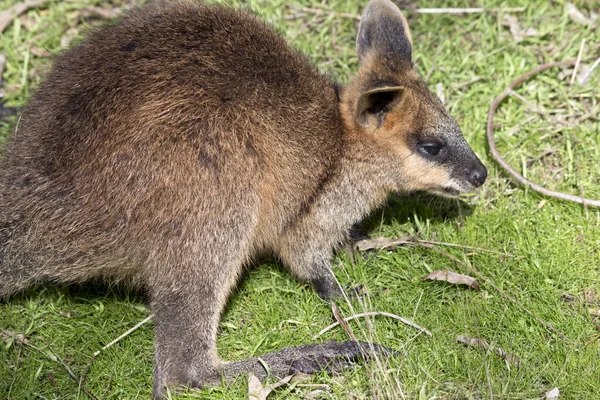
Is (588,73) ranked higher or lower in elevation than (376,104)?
lower

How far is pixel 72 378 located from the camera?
4.73 m

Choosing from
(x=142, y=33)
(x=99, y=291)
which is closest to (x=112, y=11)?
(x=142, y=33)

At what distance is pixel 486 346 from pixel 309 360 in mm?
1072

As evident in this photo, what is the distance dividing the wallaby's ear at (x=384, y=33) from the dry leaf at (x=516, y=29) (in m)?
1.79

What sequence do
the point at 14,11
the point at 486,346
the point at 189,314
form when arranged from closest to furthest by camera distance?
the point at 189,314, the point at 486,346, the point at 14,11

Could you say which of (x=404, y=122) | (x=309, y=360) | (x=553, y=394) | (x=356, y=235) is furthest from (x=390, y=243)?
(x=553, y=394)

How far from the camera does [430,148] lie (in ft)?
16.9

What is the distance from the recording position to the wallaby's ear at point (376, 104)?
473 cm

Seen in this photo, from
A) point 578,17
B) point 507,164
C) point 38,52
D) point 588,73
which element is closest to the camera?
point 507,164

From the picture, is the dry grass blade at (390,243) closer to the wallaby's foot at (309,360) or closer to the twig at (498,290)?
the twig at (498,290)

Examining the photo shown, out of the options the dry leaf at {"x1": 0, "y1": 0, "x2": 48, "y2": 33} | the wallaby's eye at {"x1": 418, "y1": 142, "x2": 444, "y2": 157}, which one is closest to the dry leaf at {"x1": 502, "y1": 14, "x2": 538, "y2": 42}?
the wallaby's eye at {"x1": 418, "y1": 142, "x2": 444, "y2": 157}

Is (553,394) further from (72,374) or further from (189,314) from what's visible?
(72,374)

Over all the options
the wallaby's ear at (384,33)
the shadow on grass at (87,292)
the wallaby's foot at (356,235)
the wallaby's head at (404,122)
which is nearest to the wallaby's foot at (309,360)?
the shadow on grass at (87,292)

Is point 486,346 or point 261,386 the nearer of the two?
point 261,386
